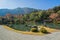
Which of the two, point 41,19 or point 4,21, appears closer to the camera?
point 4,21

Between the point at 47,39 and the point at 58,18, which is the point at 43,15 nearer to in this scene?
the point at 58,18

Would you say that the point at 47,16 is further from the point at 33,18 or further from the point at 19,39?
the point at 19,39

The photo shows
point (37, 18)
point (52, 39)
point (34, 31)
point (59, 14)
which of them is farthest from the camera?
point (37, 18)

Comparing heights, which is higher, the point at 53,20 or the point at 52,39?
the point at 52,39

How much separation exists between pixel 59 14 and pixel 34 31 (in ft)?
103

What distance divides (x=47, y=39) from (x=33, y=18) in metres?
39.6

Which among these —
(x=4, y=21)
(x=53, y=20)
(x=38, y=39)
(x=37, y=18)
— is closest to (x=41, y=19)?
(x=37, y=18)

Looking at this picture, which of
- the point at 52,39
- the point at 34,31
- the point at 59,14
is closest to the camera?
the point at 52,39

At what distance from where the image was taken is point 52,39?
10.7 metres

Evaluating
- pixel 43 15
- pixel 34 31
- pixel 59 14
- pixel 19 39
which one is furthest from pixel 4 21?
pixel 19 39

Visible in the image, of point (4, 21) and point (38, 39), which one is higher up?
point (38, 39)

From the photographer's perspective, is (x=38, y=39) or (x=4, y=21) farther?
(x=4, y=21)

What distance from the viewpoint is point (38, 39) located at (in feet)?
35.6

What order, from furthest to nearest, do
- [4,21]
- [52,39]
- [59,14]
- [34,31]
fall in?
[59,14], [4,21], [34,31], [52,39]
